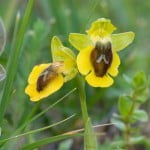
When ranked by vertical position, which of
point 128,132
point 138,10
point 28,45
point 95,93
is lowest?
point 138,10

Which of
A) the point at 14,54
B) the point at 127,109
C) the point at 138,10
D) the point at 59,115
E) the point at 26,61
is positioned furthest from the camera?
the point at 138,10

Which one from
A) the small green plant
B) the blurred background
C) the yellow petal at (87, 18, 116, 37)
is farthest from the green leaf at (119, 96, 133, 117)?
the yellow petal at (87, 18, 116, 37)

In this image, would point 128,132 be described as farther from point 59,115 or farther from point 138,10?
point 138,10

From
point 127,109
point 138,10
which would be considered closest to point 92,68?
point 127,109

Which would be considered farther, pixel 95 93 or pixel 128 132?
pixel 95 93

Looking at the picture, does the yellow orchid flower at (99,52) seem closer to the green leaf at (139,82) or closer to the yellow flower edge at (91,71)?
the yellow flower edge at (91,71)

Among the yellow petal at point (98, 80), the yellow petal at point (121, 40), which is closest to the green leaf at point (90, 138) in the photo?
the yellow petal at point (98, 80)

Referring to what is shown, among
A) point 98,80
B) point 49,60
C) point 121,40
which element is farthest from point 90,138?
point 49,60
